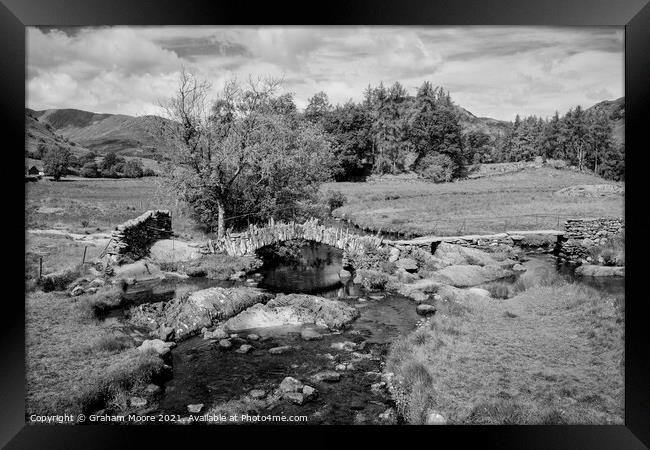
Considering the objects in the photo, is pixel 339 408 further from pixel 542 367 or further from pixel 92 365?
pixel 92 365

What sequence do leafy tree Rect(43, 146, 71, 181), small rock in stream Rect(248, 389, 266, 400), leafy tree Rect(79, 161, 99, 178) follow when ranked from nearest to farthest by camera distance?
small rock in stream Rect(248, 389, 266, 400), leafy tree Rect(43, 146, 71, 181), leafy tree Rect(79, 161, 99, 178)

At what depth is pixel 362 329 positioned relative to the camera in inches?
293

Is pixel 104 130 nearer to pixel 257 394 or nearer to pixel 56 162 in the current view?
pixel 56 162

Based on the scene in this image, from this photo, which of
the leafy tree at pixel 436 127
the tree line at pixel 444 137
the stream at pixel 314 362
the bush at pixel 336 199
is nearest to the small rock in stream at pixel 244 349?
the stream at pixel 314 362

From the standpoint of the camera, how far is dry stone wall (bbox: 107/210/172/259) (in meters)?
8.49

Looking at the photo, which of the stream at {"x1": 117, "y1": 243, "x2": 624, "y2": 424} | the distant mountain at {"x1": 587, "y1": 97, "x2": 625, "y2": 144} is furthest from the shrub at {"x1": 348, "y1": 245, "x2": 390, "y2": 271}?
the distant mountain at {"x1": 587, "y1": 97, "x2": 625, "y2": 144}

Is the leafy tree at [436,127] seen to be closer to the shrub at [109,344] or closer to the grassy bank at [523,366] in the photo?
the grassy bank at [523,366]

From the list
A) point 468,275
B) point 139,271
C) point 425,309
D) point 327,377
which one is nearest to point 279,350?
point 327,377

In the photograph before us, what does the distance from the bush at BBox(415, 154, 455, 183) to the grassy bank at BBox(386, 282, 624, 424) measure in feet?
10.3

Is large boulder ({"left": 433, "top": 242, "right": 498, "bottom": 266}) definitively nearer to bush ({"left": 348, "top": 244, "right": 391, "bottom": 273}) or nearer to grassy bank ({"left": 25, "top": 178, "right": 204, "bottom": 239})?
bush ({"left": 348, "top": 244, "right": 391, "bottom": 273})

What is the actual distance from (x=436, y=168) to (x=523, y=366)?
175 inches

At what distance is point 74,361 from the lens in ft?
19.3

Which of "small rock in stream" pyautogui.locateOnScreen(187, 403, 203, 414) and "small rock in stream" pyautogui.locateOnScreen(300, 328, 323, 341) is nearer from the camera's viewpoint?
"small rock in stream" pyautogui.locateOnScreen(187, 403, 203, 414)
